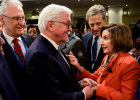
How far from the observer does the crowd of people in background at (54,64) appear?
3.63 ft

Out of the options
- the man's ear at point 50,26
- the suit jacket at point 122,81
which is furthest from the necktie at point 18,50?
the suit jacket at point 122,81

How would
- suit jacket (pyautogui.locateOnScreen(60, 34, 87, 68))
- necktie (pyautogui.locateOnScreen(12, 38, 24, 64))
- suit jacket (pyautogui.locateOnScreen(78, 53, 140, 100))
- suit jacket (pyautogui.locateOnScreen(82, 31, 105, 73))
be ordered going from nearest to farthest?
suit jacket (pyautogui.locateOnScreen(78, 53, 140, 100)), necktie (pyautogui.locateOnScreen(12, 38, 24, 64)), suit jacket (pyautogui.locateOnScreen(60, 34, 87, 68)), suit jacket (pyautogui.locateOnScreen(82, 31, 105, 73))

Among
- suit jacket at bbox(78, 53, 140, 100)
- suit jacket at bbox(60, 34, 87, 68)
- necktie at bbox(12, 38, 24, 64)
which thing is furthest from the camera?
suit jacket at bbox(60, 34, 87, 68)

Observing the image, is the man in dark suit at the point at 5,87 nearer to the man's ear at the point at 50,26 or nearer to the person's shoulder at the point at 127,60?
the man's ear at the point at 50,26

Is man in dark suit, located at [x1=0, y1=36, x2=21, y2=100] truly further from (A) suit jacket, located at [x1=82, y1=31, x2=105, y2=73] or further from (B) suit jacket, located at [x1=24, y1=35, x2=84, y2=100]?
(A) suit jacket, located at [x1=82, y1=31, x2=105, y2=73]

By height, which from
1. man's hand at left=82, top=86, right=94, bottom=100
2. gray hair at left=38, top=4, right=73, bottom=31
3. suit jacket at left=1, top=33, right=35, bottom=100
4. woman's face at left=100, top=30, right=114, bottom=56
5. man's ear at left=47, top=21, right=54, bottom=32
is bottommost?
man's hand at left=82, top=86, right=94, bottom=100

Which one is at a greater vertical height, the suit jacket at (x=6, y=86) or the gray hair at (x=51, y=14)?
the gray hair at (x=51, y=14)

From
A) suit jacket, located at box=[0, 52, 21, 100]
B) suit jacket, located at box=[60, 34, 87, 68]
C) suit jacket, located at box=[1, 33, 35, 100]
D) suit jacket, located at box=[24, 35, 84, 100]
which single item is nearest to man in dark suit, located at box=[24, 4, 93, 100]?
suit jacket, located at box=[24, 35, 84, 100]

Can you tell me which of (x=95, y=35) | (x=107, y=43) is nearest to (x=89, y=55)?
(x=95, y=35)

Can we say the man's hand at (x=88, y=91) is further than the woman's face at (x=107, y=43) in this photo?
No

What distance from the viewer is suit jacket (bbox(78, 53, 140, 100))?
1.36m

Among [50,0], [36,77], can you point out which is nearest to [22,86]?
[36,77]

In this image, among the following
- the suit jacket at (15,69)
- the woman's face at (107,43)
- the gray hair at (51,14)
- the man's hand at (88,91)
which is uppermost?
the gray hair at (51,14)

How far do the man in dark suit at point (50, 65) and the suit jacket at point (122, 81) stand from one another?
16 cm
